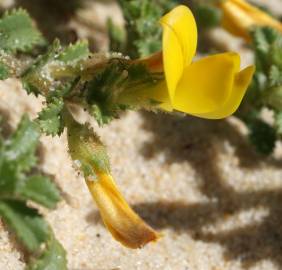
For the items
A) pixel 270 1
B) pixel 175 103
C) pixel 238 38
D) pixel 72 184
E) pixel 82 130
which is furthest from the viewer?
pixel 270 1

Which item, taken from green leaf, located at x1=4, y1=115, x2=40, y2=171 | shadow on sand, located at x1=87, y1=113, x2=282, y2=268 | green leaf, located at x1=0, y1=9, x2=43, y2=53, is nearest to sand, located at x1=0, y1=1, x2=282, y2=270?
shadow on sand, located at x1=87, y1=113, x2=282, y2=268

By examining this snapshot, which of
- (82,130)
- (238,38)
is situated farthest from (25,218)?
(238,38)

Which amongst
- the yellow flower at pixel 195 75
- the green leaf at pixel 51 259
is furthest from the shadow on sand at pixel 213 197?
the yellow flower at pixel 195 75

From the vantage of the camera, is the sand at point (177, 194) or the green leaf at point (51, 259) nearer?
the green leaf at point (51, 259)

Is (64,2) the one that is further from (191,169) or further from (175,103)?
(175,103)

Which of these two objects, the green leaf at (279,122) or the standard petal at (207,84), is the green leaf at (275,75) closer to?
the green leaf at (279,122)

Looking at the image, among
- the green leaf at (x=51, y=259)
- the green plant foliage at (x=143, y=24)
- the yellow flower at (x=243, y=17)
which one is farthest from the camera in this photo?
the yellow flower at (x=243, y=17)

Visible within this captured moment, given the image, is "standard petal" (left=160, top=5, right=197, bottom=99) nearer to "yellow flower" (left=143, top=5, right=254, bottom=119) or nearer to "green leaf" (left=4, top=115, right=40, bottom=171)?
"yellow flower" (left=143, top=5, right=254, bottom=119)

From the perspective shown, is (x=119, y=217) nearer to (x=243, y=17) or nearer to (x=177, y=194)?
(x=177, y=194)
